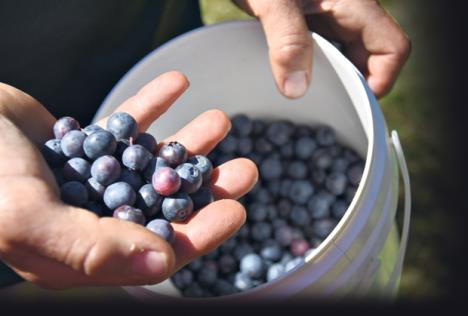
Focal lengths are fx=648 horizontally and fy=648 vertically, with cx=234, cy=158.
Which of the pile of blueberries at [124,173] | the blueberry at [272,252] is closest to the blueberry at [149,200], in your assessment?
the pile of blueberries at [124,173]

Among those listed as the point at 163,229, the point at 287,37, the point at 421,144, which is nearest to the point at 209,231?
the point at 163,229

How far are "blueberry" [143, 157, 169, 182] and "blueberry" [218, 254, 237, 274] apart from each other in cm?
43

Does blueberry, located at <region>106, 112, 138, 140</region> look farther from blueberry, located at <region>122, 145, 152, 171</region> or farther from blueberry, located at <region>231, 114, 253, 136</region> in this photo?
blueberry, located at <region>231, 114, 253, 136</region>

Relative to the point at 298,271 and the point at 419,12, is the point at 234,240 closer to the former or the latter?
the point at 298,271

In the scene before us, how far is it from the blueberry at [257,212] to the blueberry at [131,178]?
0.49 metres

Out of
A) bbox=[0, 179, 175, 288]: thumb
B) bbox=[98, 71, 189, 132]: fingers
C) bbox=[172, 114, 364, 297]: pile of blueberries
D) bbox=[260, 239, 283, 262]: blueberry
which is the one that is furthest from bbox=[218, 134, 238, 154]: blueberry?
bbox=[0, 179, 175, 288]: thumb

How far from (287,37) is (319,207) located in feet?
1.38

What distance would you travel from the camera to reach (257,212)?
1483 mm

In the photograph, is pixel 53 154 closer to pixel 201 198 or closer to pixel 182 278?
pixel 201 198

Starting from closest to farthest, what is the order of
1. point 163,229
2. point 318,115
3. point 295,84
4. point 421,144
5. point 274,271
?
point 163,229 → point 295,84 → point 274,271 → point 318,115 → point 421,144

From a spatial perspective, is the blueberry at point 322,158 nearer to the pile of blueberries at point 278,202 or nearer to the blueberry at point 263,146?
the pile of blueberries at point 278,202

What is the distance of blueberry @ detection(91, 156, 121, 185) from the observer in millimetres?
994

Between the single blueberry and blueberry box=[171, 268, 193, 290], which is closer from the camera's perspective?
the single blueberry

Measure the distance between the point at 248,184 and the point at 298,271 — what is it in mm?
165
